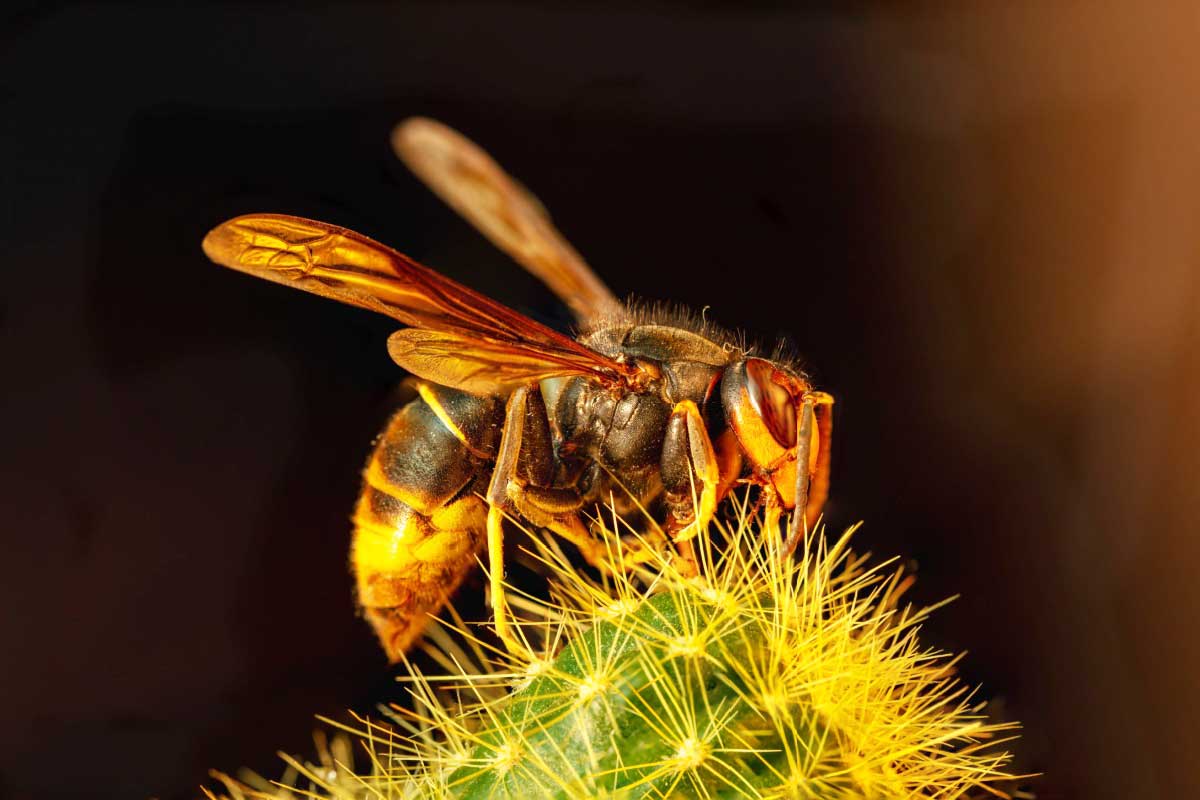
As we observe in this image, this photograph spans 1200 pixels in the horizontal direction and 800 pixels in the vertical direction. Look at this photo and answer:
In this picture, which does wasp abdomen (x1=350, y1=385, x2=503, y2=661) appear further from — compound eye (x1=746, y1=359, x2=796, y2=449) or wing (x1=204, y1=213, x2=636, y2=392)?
compound eye (x1=746, y1=359, x2=796, y2=449)

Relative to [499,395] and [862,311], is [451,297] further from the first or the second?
[862,311]

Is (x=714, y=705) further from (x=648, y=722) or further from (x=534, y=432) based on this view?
(x=534, y=432)

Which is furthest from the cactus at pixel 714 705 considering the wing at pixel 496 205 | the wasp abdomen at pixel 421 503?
the wing at pixel 496 205

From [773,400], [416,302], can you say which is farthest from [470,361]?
[773,400]

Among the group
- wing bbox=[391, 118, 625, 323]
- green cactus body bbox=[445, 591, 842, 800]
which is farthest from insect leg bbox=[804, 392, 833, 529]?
wing bbox=[391, 118, 625, 323]

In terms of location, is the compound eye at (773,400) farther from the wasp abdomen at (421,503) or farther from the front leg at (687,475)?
the wasp abdomen at (421,503)

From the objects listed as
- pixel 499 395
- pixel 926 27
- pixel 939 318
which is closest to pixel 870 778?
pixel 499 395
